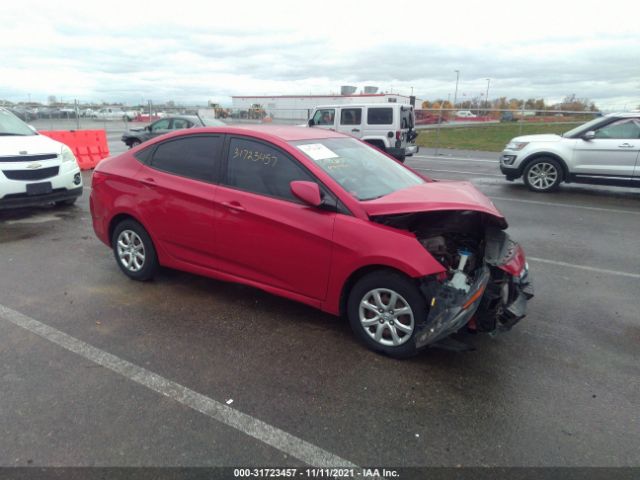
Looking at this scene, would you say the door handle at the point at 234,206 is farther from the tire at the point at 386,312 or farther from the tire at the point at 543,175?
the tire at the point at 543,175

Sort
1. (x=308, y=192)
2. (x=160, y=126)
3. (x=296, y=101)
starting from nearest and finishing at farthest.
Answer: (x=308, y=192) → (x=160, y=126) → (x=296, y=101)

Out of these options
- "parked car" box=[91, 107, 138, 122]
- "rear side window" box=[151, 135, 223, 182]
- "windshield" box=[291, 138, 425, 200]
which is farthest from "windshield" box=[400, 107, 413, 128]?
"parked car" box=[91, 107, 138, 122]

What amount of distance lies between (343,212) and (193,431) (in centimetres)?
176

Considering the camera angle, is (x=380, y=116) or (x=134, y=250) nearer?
(x=134, y=250)

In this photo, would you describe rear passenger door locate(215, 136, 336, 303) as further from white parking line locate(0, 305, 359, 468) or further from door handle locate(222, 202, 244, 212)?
white parking line locate(0, 305, 359, 468)

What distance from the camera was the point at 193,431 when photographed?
255 cm

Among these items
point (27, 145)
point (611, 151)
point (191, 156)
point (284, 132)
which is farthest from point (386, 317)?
point (611, 151)

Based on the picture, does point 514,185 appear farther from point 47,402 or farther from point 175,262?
point 47,402

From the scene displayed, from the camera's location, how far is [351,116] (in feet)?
47.4

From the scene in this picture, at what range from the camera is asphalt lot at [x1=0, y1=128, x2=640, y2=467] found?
245 cm

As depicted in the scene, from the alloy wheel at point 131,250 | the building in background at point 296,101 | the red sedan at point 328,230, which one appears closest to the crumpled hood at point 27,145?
the red sedan at point 328,230

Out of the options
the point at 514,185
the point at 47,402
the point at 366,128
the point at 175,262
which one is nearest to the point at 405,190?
the point at 175,262

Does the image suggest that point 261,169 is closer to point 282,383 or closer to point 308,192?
point 308,192

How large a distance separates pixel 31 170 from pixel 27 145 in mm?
526
